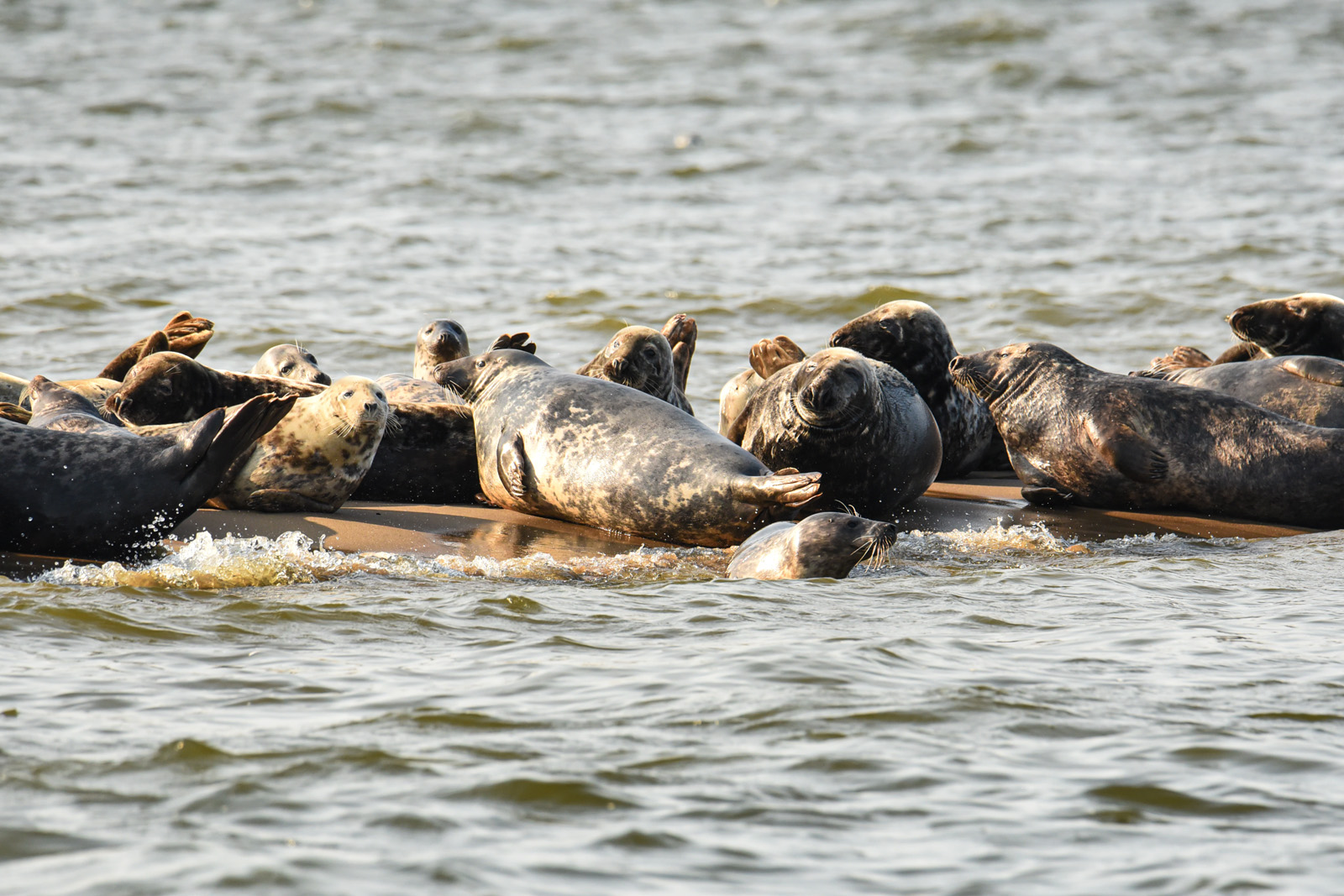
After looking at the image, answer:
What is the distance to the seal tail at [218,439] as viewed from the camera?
15.3 feet

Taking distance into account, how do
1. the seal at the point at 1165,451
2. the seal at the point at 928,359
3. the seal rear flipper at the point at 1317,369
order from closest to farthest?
1. the seal at the point at 1165,451
2. the seal rear flipper at the point at 1317,369
3. the seal at the point at 928,359

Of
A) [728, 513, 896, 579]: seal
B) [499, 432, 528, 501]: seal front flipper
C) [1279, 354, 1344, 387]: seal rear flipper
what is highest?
[1279, 354, 1344, 387]: seal rear flipper

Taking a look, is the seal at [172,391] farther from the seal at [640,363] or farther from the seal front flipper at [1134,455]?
the seal front flipper at [1134,455]

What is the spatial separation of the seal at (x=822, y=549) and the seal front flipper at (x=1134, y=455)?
1.79 meters

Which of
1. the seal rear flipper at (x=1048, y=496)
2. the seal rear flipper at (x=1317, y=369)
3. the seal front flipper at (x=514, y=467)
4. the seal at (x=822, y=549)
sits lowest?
the seal rear flipper at (x=1048, y=496)

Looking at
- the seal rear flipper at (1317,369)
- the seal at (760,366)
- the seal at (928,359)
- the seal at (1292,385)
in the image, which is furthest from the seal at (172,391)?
the seal rear flipper at (1317,369)

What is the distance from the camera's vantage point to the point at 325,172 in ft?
64.5

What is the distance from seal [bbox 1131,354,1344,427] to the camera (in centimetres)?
651

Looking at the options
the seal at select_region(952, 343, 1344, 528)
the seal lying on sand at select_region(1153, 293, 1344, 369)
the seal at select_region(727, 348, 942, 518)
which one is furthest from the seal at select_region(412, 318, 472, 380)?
the seal lying on sand at select_region(1153, 293, 1344, 369)

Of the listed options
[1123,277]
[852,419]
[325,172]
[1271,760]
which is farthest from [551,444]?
[325,172]

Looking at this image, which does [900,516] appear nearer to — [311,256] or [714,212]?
[311,256]

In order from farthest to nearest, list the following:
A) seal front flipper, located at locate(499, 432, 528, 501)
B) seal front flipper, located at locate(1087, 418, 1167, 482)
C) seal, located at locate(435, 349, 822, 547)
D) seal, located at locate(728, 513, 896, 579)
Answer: seal front flipper, located at locate(1087, 418, 1167, 482) → seal front flipper, located at locate(499, 432, 528, 501) → seal, located at locate(435, 349, 822, 547) → seal, located at locate(728, 513, 896, 579)

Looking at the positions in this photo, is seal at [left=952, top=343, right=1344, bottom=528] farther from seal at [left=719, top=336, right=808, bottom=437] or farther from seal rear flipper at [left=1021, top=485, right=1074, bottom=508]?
seal at [left=719, top=336, right=808, bottom=437]

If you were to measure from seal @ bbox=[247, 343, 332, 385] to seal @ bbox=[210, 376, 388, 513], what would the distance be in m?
1.82
